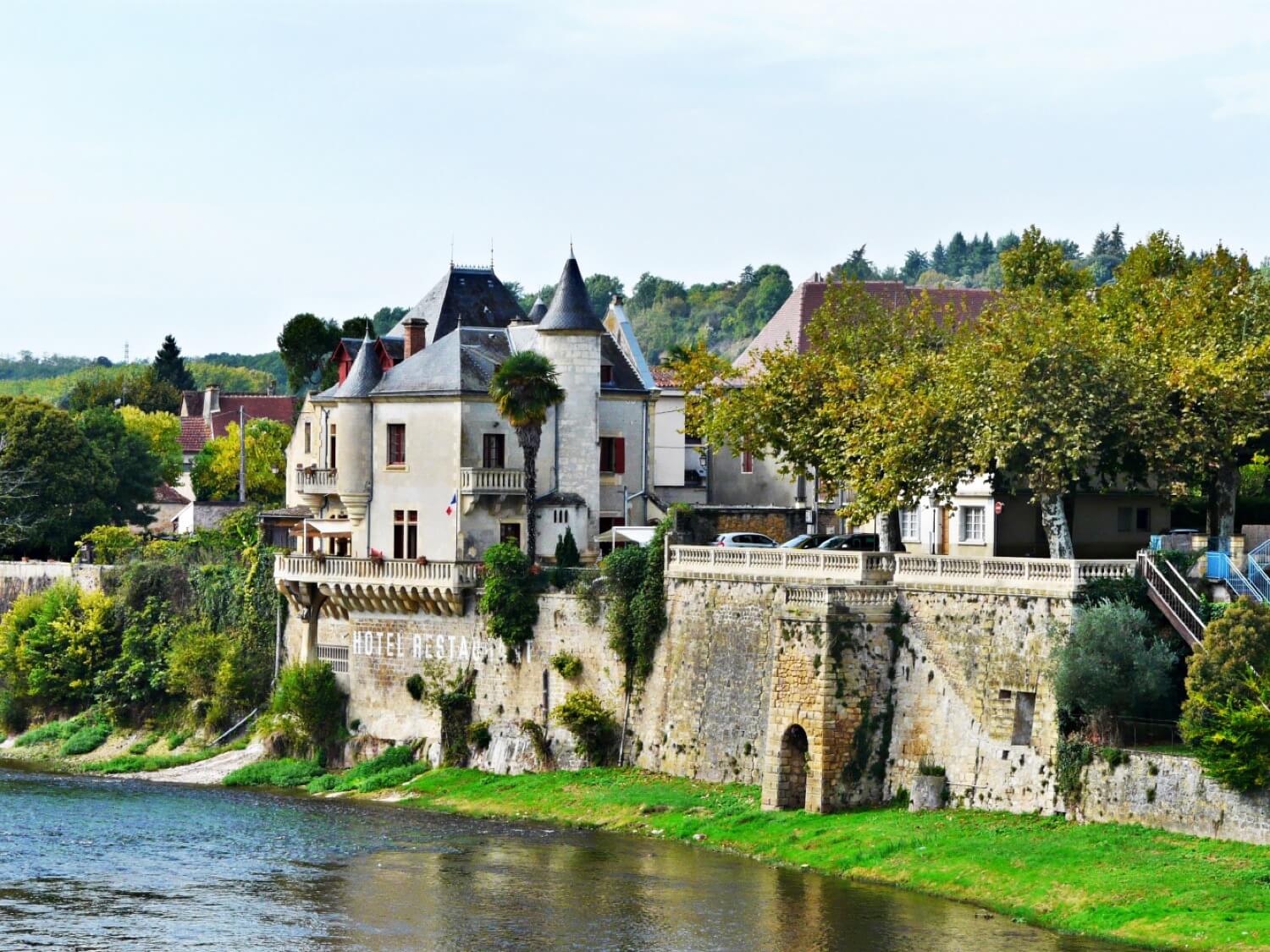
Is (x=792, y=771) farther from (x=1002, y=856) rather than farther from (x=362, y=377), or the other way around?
(x=362, y=377)

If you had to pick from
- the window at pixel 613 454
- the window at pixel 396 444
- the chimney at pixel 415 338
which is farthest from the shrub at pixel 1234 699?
the chimney at pixel 415 338

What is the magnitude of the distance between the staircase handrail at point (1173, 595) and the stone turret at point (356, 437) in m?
29.5

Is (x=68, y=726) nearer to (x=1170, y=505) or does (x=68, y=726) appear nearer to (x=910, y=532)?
(x=910, y=532)

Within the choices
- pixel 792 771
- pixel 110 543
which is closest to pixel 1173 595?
pixel 792 771

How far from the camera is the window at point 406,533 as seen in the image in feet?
245

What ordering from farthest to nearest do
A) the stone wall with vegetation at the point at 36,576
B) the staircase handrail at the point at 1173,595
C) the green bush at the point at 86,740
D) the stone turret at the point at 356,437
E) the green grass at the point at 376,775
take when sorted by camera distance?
1. the stone wall with vegetation at the point at 36,576
2. the green bush at the point at 86,740
3. the stone turret at the point at 356,437
4. the green grass at the point at 376,775
5. the staircase handrail at the point at 1173,595

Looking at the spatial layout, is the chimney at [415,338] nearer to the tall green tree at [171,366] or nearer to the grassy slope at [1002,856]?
the grassy slope at [1002,856]

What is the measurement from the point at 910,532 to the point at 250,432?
2311 inches

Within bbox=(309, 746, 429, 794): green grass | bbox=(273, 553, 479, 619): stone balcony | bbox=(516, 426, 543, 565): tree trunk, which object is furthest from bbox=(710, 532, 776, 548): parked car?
bbox=(309, 746, 429, 794): green grass

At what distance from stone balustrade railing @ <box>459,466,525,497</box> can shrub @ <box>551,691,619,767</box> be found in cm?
923

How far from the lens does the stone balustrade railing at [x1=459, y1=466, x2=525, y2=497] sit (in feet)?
239

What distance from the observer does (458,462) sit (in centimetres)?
7319

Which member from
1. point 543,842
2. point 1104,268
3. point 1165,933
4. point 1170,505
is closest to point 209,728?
point 543,842

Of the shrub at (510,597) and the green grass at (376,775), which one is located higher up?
the shrub at (510,597)
